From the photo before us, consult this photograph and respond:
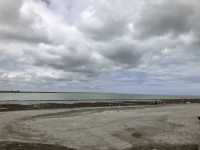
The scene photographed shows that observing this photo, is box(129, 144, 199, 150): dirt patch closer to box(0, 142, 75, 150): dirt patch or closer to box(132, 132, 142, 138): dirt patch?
box(132, 132, 142, 138): dirt patch

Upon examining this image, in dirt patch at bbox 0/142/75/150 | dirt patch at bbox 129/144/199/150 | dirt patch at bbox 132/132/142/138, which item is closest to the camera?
dirt patch at bbox 0/142/75/150

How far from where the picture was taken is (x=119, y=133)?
16.4 m

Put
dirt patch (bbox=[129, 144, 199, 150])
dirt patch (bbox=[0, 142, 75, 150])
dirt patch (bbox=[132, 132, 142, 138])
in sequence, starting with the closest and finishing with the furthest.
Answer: dirt patch (bbox=[0, 142, 75, 150])
dirt patch (bbox=[129, 144, 199, 150])
dirt patch (bbox=[132, 132, 142, 138])

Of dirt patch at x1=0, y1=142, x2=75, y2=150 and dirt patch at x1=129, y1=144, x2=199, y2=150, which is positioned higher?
dirt patch at x1=0, y1=142, x2=75, y2=150

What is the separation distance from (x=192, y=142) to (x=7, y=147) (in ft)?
34.2

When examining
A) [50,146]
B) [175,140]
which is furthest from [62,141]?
[175,140]

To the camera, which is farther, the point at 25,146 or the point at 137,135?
the point at 137,135

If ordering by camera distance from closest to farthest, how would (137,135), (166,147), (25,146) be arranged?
(25,146) < (166,147) < (137,135)

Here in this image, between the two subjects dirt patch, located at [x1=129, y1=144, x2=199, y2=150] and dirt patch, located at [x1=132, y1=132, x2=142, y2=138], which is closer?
dirt patch, located at [x1=129, y1=144, x2=199, y2=150]

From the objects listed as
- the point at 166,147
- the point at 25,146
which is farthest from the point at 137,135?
the point at 25,146

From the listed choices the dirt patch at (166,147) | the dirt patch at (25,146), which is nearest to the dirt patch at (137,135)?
the dirt patch at (166,147)

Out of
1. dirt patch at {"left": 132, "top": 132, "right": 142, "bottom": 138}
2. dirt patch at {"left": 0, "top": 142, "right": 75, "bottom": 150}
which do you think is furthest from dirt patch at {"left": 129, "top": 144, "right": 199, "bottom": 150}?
dirt patch at {"left": 0, "top": 142, "right": 75, "bottom": 150}

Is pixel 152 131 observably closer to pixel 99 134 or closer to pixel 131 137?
pixel 131 137

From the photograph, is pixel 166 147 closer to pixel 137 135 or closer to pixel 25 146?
pixel 137 135
